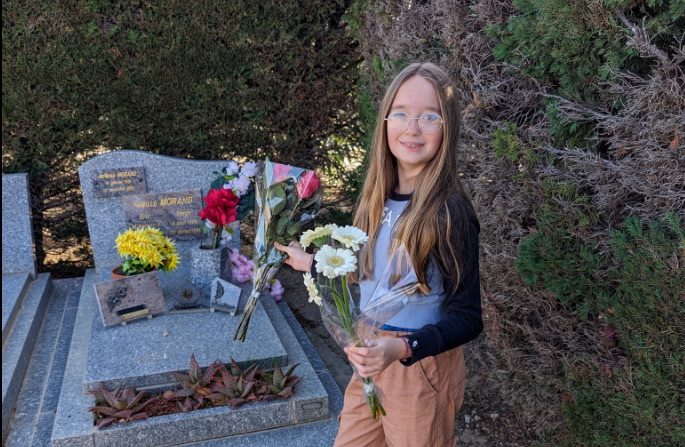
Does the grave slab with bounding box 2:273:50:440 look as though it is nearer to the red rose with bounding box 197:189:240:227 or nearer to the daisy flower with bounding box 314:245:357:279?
the red rose with bounding box 197:189:240:227

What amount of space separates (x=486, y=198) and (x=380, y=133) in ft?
4.25

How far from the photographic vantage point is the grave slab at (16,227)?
4973mm

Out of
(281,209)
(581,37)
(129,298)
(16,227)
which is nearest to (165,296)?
(129,298)

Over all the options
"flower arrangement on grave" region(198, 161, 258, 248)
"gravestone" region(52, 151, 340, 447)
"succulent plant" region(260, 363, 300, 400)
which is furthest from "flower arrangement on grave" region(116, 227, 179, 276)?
"succulent plant" region(260, 363, 300, 400)

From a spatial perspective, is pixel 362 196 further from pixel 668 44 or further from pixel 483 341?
pixel 483 341

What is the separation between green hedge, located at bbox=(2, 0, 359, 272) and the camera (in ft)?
16.2

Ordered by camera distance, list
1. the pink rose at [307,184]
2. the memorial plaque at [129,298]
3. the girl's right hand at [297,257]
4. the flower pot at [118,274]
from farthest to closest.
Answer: the flower pot at [118,274] < the memorial plaque at [129,298] < the pink rose at [307,184] < the girl's right hand at [297,257]

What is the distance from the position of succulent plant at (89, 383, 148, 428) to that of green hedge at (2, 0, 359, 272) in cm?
278

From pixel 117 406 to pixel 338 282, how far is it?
74.3 inches

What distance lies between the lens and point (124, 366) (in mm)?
3260

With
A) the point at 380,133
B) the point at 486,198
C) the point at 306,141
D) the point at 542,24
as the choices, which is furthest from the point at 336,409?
the point at 306,141

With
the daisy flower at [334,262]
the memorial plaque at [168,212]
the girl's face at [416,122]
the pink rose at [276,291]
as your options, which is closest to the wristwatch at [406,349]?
the daisy flower at [334,262]

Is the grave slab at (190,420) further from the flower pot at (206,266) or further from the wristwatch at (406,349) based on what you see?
the wristwatch at (406,349)

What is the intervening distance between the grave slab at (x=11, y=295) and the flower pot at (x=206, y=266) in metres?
1.29
